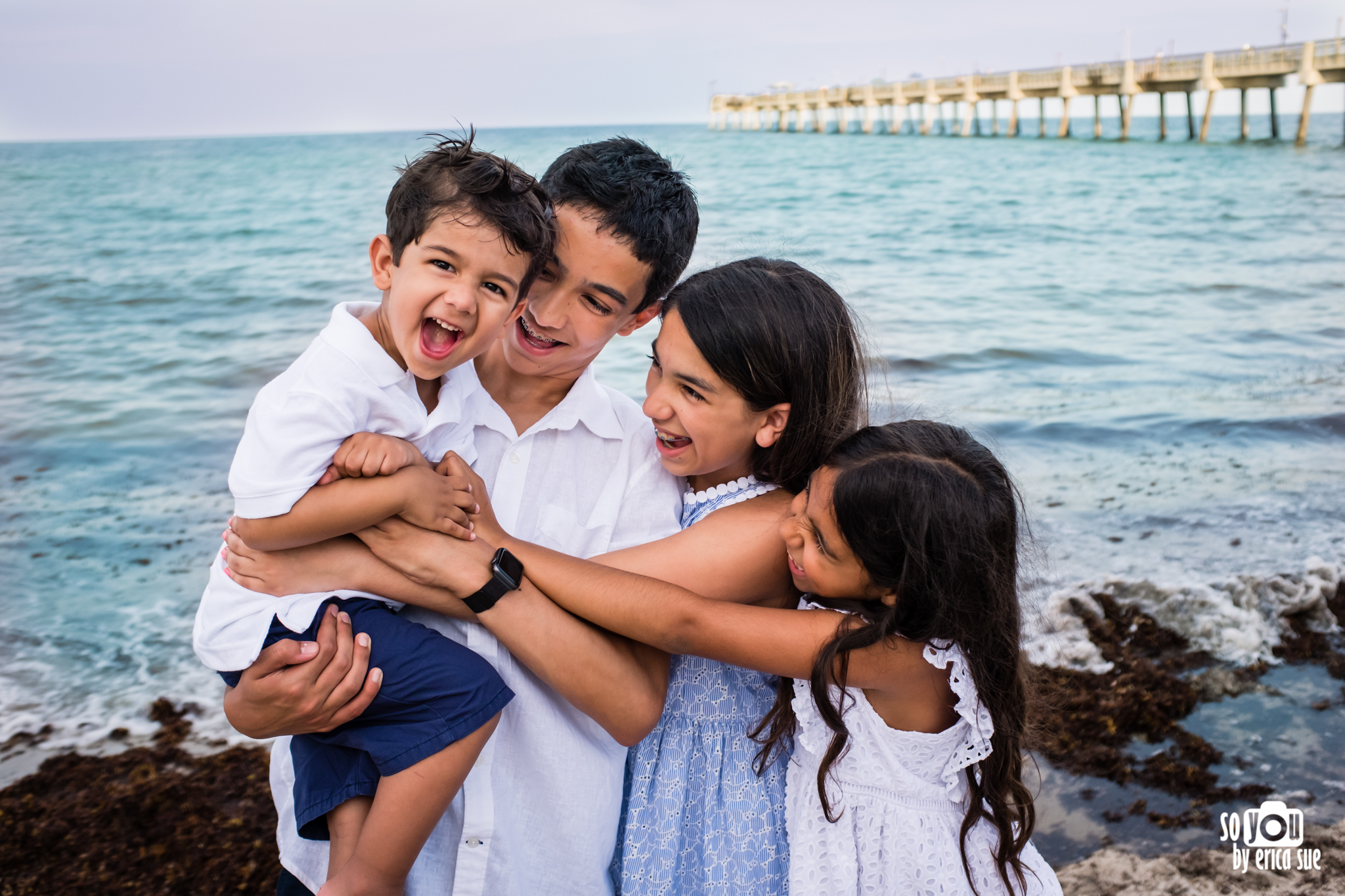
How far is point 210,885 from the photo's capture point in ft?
10.3

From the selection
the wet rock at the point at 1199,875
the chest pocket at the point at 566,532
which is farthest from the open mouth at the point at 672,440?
the wet rock at the point at 1199,875

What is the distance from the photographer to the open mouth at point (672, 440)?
2.26 m

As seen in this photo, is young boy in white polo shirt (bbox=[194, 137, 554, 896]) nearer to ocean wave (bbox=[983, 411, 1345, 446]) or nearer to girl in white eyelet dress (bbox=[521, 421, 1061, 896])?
girl in white eyelet dress (bbox=[521, 421, 1061, 896])

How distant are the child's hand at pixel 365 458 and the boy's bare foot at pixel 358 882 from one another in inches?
30.6

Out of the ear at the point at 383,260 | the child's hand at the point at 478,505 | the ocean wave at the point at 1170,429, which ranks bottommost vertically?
the ocean wave at the point at 1170,429

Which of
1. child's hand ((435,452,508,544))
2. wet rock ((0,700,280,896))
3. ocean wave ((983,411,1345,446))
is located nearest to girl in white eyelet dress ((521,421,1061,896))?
child's hand ((435,452,508,544))

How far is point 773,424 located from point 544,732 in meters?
0.88

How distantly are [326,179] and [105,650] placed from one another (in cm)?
2813

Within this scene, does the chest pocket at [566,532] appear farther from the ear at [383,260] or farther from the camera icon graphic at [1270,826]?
the camera icon graphic at [1270,826]

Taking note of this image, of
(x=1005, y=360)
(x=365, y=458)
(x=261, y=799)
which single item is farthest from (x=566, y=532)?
(x=1005, y=360)

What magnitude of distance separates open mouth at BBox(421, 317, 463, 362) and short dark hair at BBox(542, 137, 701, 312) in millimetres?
461

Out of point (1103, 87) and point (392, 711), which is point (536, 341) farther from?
point (1103, 87)

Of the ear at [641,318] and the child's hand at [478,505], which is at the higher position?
the ear at [641,318]

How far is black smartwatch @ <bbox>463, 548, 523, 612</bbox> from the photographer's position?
78.2 inches
